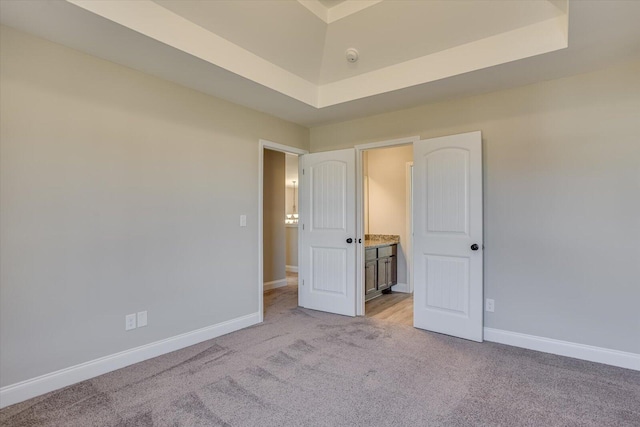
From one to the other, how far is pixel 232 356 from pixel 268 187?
3188 mm

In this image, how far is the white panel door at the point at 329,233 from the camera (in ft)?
12.9

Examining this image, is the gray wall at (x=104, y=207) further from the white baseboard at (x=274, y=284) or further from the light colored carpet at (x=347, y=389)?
the white baseboard at (x=274, y=284)

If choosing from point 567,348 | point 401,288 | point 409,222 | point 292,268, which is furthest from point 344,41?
point 292,268

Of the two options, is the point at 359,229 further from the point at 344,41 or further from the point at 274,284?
the point at 274,284

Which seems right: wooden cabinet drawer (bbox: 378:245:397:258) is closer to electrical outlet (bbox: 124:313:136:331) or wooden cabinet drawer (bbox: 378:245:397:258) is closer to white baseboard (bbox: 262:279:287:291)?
white baseboard (bbox: 262:279:287:291)

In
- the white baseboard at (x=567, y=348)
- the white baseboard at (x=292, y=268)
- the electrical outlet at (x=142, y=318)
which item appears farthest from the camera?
the white baseboard at (x=292, y=268)

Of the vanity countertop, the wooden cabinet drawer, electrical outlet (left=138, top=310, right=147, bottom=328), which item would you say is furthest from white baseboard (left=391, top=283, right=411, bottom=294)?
electrical outlet (left=138, top=310, right=147, bottom=328)

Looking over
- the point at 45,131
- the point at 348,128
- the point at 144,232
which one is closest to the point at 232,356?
the point at 144,232

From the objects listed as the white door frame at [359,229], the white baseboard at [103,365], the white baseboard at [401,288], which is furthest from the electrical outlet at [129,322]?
A: the white baseboard at [401,288]

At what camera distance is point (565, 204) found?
2789 mm

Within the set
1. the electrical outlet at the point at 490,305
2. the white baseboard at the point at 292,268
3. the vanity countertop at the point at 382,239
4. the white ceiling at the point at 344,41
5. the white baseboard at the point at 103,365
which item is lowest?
the white baseboard at the point at 292,268

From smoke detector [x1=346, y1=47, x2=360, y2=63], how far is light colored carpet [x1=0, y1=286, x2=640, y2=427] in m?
2.71

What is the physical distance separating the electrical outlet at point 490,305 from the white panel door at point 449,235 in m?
0.11

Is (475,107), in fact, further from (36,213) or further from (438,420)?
(36,213)
